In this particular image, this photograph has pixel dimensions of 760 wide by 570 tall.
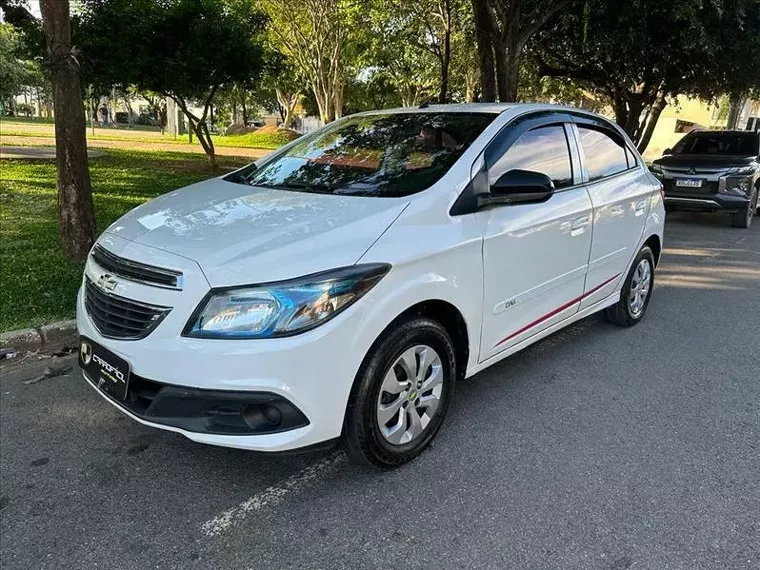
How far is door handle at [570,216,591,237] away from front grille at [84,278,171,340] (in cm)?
253

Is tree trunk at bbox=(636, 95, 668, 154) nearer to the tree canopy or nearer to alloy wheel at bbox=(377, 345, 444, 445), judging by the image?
the tree canopy

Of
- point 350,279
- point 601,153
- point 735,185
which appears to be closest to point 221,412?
point 350,279

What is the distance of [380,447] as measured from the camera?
2771mm

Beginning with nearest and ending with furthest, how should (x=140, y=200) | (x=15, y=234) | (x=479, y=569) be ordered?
(x=479, y=569) < (x=15, y=234) < (x=140, y=200)

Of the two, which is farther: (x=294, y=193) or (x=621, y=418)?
(x=621, y=418)

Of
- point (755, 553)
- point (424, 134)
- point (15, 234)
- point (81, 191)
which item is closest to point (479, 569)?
point (755, 553)

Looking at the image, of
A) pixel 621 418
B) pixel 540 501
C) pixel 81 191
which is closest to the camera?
pixel 540 501

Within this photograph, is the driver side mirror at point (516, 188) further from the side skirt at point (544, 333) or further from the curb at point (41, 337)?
the curb at point (41, 337)

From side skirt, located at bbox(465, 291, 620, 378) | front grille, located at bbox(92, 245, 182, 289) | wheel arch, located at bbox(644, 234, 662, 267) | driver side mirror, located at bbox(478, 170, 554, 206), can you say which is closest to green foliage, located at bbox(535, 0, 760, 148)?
wheel arch, located at bbox(644, 234, 662, 267)

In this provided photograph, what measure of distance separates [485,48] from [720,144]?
4.97 m

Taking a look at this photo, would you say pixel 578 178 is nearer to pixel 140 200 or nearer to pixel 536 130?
pixel 536 130

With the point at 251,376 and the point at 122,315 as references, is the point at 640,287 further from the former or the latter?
the point at 122,315

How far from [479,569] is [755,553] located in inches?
44.8

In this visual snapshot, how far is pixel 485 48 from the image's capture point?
1056 centimetres
